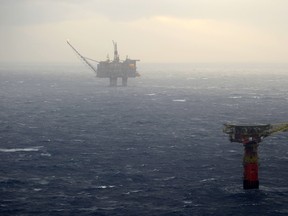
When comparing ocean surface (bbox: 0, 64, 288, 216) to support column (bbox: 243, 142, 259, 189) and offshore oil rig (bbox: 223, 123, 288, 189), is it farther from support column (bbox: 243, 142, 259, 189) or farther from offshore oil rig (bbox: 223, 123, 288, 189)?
offshore oil rig (bbox: 223, 123, 288, 189)

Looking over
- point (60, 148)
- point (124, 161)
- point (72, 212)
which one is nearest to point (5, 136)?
point (60, 148)

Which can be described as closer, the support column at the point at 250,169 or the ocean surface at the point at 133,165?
the ocean surface at the point at 133,165

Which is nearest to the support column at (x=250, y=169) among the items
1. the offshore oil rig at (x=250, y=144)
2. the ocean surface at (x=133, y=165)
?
the offshore oil rig at (x=250, y=144)

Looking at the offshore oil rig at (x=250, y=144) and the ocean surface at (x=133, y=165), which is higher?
the offshore oil rig at (x=250, y=144)

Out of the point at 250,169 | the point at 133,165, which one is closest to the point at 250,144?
the point at 250,169

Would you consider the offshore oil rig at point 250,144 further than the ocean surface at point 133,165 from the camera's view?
Yes

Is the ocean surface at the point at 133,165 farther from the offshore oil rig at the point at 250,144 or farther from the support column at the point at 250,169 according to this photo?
the offshore oil rig at the point at 250,144

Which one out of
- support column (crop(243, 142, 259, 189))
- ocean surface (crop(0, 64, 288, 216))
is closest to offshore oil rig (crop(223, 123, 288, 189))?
support column (crop(243, 142, 259, 189))

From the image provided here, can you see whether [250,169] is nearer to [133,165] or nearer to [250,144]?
[250,144]

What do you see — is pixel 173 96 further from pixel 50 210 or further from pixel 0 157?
pixel 50 210
